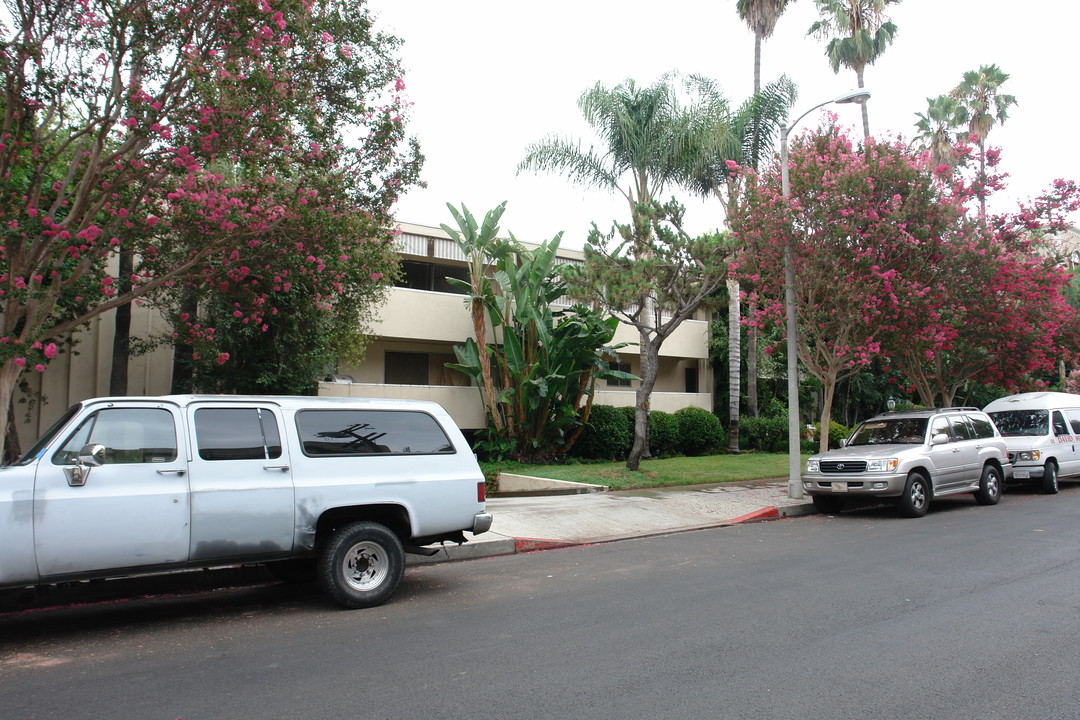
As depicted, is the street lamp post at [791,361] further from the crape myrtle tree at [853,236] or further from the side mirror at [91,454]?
the side mirror at [91,454]

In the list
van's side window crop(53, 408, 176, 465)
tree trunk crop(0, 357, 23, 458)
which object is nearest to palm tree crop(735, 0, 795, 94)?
tree trunk crop(0, 357, 23, 458)

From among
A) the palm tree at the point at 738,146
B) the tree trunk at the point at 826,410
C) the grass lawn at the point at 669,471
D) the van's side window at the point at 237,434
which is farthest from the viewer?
the palm tree at the point at 738,146

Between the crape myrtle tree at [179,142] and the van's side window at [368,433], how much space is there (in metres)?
4.96

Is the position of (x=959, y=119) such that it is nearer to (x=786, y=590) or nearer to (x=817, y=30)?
(x=817, y=30)


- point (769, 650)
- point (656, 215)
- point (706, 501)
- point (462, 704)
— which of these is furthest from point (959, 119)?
point (462, 704)

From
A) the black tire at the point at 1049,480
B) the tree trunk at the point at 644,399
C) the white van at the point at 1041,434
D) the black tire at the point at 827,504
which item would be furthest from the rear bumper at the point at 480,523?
the black tire at the point at 1049,480

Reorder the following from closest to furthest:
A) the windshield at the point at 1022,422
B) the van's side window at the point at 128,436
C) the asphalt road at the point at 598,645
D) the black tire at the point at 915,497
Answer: the asphalt road at the point at 598,645 → the van's side window at the point at 128,436 → the black tire at the point at 915,497 → the windshield at the point at 1022,422

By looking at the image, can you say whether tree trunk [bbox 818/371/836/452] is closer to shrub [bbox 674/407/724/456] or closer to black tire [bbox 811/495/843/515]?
black tire [bbox 811/495/843/515]

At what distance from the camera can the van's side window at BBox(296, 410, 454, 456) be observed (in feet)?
23.3

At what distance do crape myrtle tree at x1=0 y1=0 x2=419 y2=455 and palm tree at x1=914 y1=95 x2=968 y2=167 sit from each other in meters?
24.0

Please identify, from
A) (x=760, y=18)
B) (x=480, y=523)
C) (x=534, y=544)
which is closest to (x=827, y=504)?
(x=534, y=544)

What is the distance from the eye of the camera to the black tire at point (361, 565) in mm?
6883

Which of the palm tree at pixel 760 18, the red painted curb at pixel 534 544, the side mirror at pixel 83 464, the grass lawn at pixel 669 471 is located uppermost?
the palm tree at pixel 760 18

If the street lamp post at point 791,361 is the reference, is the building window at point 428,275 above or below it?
above
